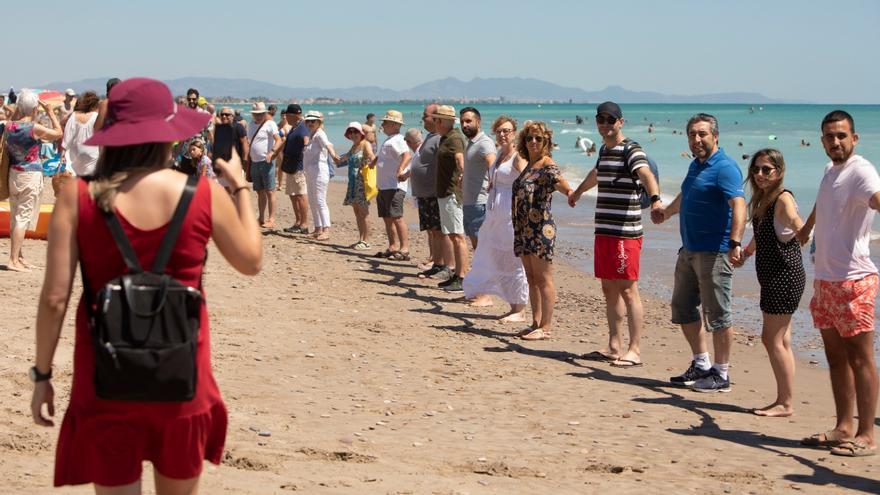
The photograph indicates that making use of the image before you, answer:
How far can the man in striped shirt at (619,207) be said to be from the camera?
25.8 feet

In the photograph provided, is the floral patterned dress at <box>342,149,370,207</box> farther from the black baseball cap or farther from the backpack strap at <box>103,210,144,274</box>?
the backpack strap at <box>103,210,144,274</box>

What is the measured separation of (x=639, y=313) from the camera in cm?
831

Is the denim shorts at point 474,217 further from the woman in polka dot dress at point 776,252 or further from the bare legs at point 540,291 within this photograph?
the woman in polka dot dress at point 776,252

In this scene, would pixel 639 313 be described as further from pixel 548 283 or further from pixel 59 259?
pixel 59 259

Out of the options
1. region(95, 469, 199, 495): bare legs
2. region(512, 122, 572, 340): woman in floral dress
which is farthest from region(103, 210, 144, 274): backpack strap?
region(512, 122, 572, 340): woman in floral dress

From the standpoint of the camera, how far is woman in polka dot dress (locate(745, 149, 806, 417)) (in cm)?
666

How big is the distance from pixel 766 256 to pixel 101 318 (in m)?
4.83

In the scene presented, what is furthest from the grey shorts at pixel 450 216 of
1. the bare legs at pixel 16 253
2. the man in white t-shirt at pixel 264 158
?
the man in white t-shirt at pixel 264 158

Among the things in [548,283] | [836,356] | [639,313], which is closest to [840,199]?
[836,356]

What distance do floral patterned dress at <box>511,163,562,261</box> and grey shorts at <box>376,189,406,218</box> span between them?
449 cm

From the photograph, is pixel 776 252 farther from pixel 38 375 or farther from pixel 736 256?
pixel 38 375

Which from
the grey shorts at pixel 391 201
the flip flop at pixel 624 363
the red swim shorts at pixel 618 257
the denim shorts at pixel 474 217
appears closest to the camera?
the red swim shorts at pixel 618 257

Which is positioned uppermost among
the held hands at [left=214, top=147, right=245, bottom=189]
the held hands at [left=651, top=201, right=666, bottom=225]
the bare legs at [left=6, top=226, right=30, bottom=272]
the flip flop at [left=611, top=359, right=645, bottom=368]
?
the held hands at [left=214, top=147, right=245, bottom=189]

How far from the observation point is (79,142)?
991 centimetres
